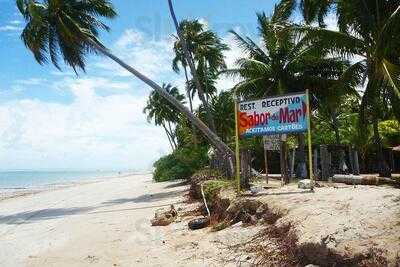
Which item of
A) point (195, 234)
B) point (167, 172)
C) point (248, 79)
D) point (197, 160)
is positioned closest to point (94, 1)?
point (248, 79)

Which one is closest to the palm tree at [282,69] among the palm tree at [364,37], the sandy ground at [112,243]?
the palm tree at [364,37]

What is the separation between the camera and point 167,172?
125 feet

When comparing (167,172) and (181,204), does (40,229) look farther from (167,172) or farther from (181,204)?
(167,172)

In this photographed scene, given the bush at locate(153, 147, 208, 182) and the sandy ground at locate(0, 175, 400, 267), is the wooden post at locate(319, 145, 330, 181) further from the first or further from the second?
the bush at locate(153, 147, 208, 182)

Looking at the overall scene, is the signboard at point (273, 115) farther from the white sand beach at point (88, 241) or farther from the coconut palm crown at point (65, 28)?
the coconut palm crown at point (65, 28)

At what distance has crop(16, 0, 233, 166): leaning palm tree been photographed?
79.3 ft

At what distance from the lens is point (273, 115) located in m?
12.2

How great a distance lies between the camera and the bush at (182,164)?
34594 mm

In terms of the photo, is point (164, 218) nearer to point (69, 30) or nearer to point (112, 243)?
point (112, 243)

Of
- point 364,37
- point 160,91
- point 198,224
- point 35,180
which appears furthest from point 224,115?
point 35,180

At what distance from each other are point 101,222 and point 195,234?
529cm

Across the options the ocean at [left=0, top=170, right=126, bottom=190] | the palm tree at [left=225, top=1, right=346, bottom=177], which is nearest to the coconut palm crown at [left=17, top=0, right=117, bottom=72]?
the palm tree at [left=225, top=1, right=346, bottom=177]

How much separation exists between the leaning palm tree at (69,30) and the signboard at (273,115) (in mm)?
10641

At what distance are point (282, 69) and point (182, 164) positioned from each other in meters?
13.2
